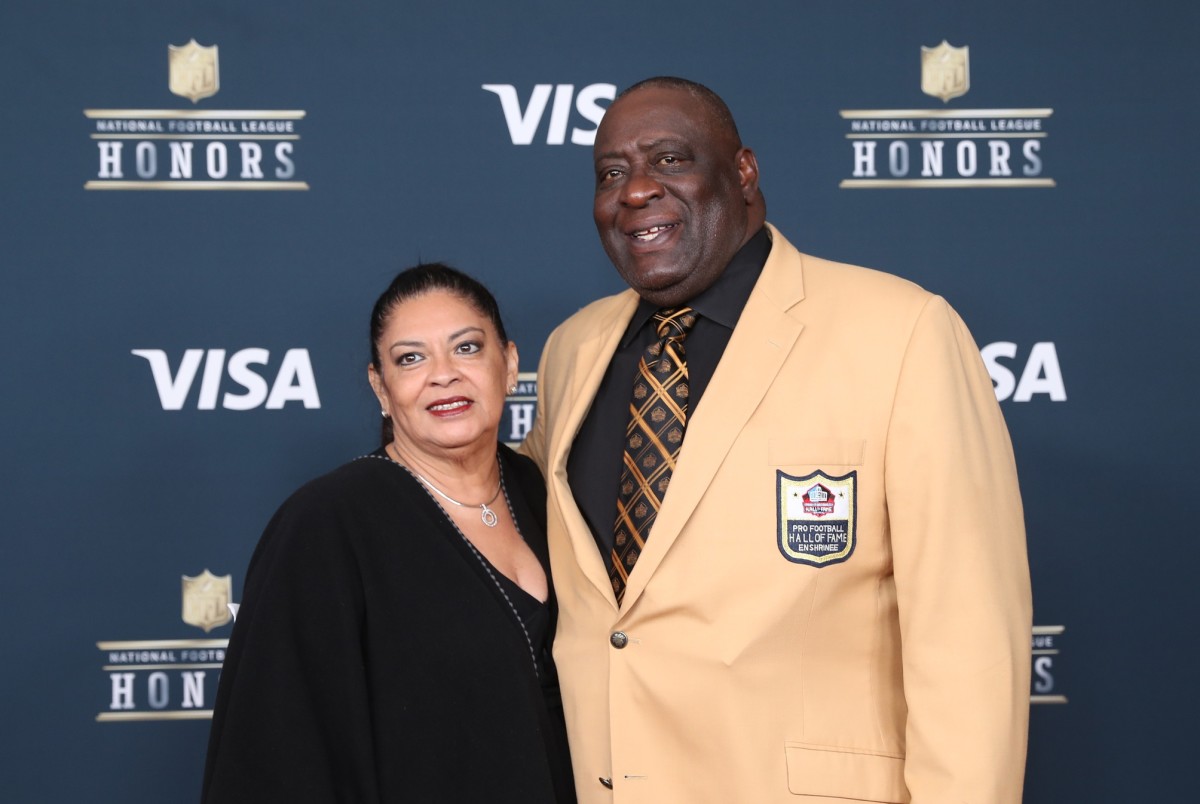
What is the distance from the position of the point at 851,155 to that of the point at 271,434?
1.48m

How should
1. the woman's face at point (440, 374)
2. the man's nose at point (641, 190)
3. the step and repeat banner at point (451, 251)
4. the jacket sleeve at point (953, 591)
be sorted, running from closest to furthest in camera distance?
the jacket sleeve at point (953, 591) → the man's nose at point (641, 190) → the woman's face at point (440, 374) → the step and repeat banner at point (451, 251)

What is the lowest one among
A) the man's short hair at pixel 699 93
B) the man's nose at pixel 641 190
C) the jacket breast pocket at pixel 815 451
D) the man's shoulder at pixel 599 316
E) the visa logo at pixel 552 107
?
the jacket breast pocket at pixel 815 451

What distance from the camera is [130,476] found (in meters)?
2.63

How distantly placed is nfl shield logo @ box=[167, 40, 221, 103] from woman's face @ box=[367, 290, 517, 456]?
991mm

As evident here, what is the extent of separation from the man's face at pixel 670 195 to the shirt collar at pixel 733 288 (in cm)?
1

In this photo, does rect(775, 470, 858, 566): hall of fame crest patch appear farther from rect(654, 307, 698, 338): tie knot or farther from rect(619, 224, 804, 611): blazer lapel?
rect(654, 307, 698, 338): tie knot

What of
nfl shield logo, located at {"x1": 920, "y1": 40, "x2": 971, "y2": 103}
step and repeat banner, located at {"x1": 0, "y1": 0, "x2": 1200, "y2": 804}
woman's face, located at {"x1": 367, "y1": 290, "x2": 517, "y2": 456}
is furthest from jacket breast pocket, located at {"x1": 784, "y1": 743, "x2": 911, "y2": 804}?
nfl shield logo, located at {"x1": 920, "y1": 40, "x2": 971, "y2": 103}

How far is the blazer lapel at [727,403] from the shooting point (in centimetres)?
163

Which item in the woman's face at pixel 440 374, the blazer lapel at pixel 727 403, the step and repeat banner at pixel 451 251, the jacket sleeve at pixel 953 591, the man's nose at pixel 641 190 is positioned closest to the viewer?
the jacket sleeve at pixel 953 591

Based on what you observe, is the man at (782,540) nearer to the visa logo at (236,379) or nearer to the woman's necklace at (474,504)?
the woman's necklace at (474,504)

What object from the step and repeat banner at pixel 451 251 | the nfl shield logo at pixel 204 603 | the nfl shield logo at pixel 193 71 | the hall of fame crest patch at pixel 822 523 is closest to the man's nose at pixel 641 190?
A: the hall of fame crest patch at pixel 822 523

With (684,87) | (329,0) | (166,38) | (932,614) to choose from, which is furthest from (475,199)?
(932,614)

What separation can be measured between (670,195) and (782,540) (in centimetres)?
54

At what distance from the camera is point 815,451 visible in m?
1.62
